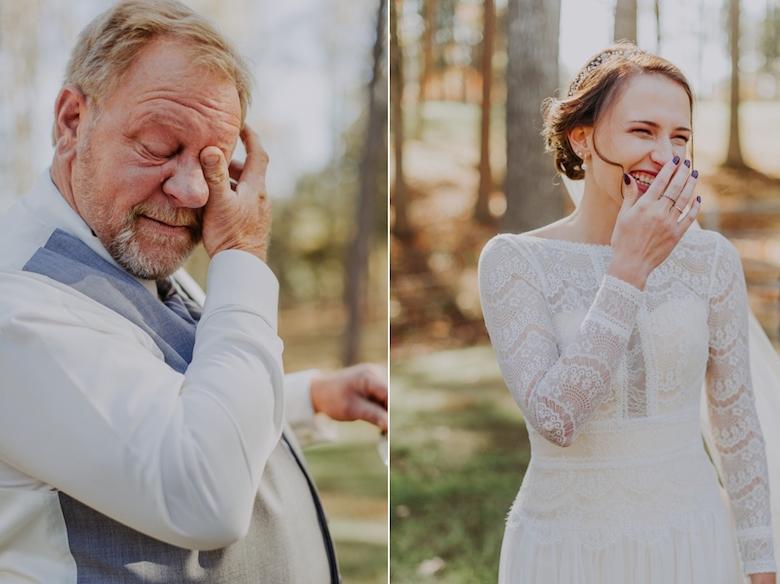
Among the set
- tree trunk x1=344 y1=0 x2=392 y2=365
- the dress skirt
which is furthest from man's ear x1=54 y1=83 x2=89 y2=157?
tree trunk x1=344 y1=0 x2=392 y2=365

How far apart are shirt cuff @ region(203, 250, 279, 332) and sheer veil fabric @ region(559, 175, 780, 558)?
0.94m

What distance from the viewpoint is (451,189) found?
8.74 metres

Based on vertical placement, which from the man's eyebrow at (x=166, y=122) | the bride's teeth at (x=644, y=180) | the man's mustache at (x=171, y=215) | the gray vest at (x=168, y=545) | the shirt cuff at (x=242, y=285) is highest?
the man's eyebrow at (x=166, y=122)

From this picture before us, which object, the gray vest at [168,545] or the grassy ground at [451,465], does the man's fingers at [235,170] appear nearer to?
the gray vest at [168,545]

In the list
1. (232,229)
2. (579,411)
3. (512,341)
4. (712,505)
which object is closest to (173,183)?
(232,229)

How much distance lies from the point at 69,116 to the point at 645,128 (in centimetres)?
129

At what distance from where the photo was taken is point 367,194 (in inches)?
299

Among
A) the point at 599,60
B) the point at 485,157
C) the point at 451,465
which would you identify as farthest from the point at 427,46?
the point at 599,60

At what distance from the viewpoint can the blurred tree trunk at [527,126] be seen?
3211mm

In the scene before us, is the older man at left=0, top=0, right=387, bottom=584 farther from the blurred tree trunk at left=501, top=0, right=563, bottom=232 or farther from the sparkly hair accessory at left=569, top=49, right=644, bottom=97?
the blurred tree trunk at left=501, top=0, right=563, bottom=232

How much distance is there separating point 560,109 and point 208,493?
49.6 inches

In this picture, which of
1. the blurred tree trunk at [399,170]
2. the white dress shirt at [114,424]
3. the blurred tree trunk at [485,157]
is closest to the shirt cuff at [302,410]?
the white dress shirt at [114,424]

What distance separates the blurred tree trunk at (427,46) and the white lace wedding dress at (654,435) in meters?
5.36

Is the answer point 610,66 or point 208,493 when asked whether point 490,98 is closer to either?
point 610,66
